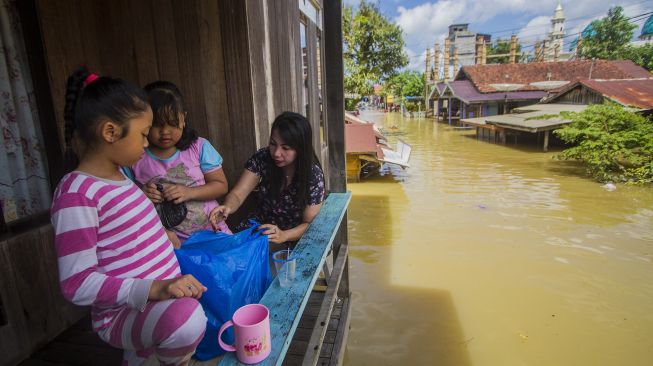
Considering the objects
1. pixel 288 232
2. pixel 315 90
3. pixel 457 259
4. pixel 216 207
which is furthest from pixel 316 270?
pixel 457 259

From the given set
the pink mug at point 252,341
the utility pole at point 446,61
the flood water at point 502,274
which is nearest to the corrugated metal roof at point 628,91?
the flood water at point 502,274

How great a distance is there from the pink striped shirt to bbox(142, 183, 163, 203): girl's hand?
0.50 meters

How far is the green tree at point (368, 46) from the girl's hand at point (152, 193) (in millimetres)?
19387

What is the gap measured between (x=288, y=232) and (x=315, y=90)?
9.68 ft

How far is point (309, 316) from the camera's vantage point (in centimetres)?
332

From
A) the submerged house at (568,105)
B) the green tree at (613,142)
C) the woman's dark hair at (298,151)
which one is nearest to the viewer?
the woman's dark hair at (298,151)

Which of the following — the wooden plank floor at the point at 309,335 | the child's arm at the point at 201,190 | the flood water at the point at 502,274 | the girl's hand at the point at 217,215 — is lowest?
the flood water at the point at 502,274

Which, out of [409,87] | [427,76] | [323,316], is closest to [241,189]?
[323,316]

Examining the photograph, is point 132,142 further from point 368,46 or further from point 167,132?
point 368,46

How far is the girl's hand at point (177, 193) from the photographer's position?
1952 mm

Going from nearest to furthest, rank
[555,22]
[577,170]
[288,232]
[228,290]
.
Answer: [228,290], [288,232], [577,170], [555,22]

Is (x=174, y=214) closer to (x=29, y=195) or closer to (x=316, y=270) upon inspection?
(x=316, y=270)

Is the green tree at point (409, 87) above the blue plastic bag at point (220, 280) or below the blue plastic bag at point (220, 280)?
above

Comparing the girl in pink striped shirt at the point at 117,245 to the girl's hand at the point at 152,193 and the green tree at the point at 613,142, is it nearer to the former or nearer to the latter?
the girl's hand at the point at 152,193
